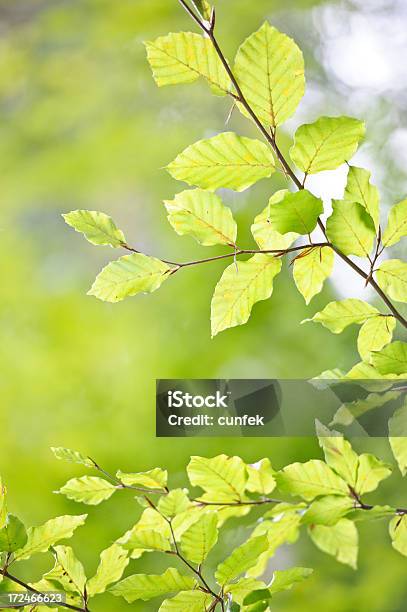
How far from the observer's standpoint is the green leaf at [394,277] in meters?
0.39

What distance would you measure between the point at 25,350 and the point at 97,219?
32.9 inches

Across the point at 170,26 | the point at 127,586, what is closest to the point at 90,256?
the point at 170,26

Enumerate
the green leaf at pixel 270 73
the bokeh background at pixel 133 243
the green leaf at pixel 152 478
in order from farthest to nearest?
1. the bokeh background at pixel 133 243
2. the green leaf at pixel 152 478
3. the green leaf at pixel 270 73

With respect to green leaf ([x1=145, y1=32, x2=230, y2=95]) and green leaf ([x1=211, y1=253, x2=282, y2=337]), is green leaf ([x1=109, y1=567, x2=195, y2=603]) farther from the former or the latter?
green leaf ([x1=145, y1=32, x2=230, y2=95])

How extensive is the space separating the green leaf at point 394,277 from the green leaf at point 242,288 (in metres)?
0.07

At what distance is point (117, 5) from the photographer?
125cm

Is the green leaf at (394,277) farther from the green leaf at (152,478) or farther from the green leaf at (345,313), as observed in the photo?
the green leaf at (152,478)

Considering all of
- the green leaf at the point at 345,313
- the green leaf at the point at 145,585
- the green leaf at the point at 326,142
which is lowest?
the green leaf at the point at 145,585

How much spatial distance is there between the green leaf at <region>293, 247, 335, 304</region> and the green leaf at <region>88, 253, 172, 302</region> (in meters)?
0.09

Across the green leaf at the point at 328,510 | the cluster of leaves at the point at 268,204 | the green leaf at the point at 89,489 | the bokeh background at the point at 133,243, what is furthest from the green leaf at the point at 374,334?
the bokeh background at the point at 133,243

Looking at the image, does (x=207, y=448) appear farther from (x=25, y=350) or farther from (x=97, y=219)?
(x=97, y=219)

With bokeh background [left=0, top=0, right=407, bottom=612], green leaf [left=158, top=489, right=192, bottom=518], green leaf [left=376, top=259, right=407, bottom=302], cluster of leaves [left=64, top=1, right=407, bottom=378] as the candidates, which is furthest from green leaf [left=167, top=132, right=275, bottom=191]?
bokeh background [left=0, top=0, right=407, bottom=612]

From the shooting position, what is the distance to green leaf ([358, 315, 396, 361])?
42cm
